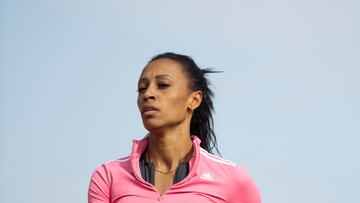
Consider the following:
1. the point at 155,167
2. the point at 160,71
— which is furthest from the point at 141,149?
the point at 160,71

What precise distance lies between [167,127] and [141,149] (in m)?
0.39

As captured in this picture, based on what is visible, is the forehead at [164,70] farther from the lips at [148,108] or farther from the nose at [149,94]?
the lips at [148,108]

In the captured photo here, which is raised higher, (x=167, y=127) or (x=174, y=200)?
(x=167, y=127)

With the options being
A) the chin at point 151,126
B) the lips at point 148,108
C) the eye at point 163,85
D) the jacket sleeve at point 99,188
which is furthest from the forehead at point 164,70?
the jacket sleeve at point 99,188

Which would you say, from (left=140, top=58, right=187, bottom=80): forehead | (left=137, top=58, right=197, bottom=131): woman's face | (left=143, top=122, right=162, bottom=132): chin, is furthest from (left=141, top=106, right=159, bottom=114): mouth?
(left=140, top=58, right=187, bottom=80): forehead

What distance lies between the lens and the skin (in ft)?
20.1

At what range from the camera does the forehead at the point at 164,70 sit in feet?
21.0

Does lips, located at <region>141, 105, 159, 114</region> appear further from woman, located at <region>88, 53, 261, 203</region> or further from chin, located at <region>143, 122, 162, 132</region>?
chin, located at <region>143, 122, 162, 132</region>

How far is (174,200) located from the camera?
584cm

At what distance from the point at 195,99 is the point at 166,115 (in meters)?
0.61

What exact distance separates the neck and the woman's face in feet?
0.41

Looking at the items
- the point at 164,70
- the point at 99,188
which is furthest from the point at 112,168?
the point at 164,70

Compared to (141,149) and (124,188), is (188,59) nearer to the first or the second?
(141,149)

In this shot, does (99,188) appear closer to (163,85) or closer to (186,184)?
(186,184)
